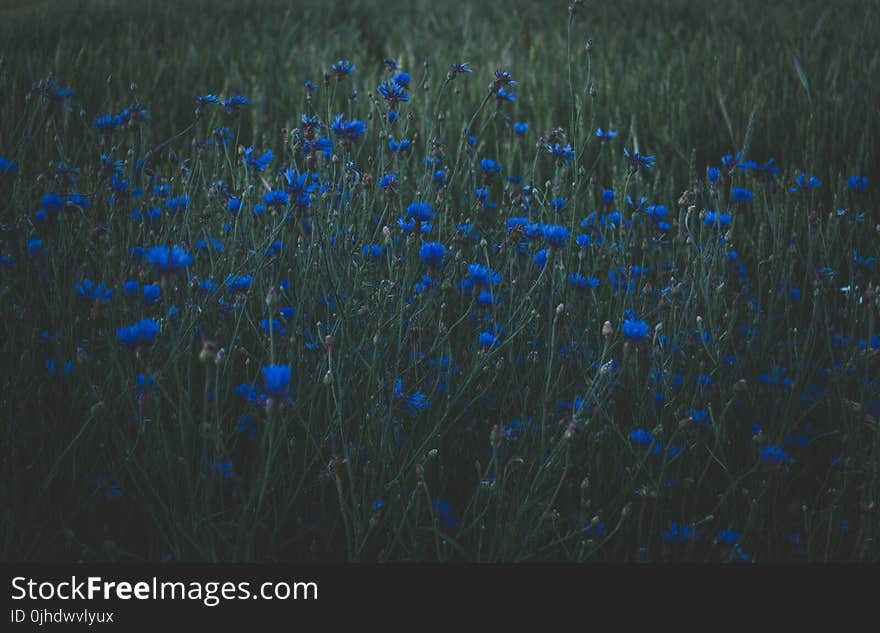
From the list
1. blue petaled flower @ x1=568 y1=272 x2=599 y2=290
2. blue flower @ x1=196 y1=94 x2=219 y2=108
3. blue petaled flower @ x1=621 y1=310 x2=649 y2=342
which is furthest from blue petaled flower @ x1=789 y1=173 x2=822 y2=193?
blue flower @ x1=196 y1=94 x2=219 y2=108

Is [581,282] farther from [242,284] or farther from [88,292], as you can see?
[88,292]

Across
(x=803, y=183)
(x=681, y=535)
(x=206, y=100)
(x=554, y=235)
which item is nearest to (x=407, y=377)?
(x=554, y=235)

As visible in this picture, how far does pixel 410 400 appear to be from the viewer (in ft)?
4.78

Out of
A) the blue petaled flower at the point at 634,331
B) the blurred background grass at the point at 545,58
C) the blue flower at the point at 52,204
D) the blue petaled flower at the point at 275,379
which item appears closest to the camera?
the blue petaled flower at the point at 275,379

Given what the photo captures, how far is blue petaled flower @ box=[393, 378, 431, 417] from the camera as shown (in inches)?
56.9

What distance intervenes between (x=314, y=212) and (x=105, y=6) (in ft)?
14.7

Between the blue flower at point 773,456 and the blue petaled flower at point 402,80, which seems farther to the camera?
the blue petaled flower at point 402,80

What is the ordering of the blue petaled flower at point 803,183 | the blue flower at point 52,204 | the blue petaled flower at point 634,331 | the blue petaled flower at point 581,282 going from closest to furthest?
the blue petaled flower at point 634,331, the blue flower at point 52,204, the blue petaled flower at point 581,282, the blue petaled flower at point 803,183

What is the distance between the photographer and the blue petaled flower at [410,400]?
1.45 metres

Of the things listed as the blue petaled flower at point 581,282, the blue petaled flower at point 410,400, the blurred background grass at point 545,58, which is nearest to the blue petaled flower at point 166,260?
the blue petaled flower at point 410,400

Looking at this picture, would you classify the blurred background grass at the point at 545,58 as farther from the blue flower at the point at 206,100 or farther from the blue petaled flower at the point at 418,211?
the blue petaled flower at the point at 418,211

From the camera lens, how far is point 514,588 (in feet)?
3.67

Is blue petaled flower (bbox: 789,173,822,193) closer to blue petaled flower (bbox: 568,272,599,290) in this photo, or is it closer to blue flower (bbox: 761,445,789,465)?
blue petaled flower (bbox: 568,272,599,290)

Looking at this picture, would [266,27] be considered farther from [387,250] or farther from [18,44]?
[387,250]
